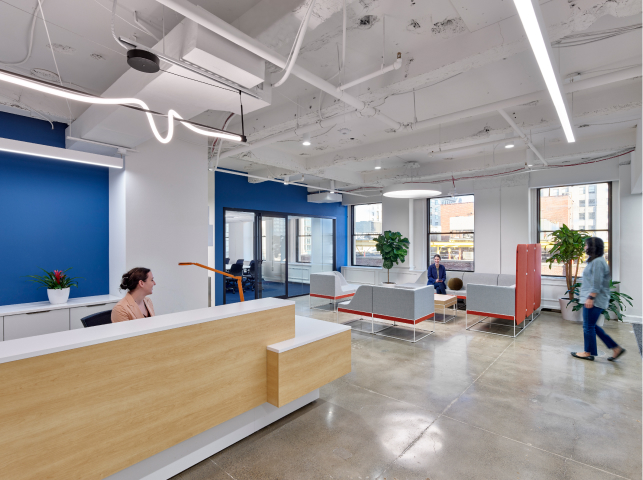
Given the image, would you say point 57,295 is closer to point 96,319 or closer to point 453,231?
point 96,319

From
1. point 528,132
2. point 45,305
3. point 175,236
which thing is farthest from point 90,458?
point 528,132

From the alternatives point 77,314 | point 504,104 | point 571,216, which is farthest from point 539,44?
point 571,216

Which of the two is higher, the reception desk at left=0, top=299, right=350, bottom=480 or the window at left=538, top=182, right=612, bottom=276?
the window at left=538, top=182, right=612, bottom=276

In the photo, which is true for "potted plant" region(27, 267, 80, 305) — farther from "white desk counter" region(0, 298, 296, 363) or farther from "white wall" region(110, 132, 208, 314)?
"white desk counter" region(0, 298, 296, 363)

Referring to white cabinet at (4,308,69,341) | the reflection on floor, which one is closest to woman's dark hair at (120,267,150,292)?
white cabinet at (4,308,69,341)

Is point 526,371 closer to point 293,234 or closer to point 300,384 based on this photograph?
point 300,384

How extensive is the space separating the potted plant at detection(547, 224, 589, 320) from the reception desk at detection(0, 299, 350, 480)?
5.73 metres

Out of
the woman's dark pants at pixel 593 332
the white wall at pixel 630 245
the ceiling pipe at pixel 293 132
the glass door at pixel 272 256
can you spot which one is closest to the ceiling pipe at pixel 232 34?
the ceiling pipe at pixel 293 132

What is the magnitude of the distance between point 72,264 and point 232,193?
368 centimetres

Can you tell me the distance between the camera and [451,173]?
A: 698cm

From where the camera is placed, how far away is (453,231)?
8641 mm

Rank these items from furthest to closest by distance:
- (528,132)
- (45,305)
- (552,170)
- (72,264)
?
(552,170), (528,132), (72,264), (45,305)

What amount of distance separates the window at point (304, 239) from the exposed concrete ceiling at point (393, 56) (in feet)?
13.2

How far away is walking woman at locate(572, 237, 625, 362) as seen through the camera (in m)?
4.01
